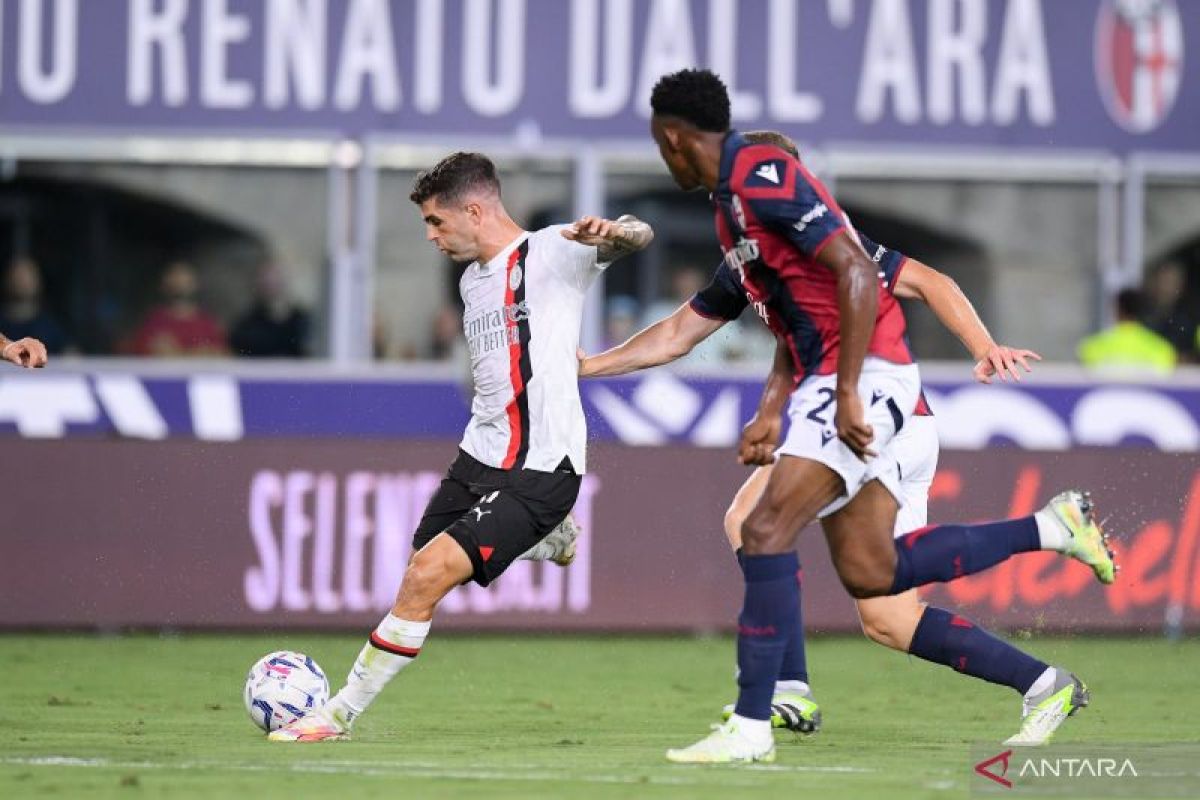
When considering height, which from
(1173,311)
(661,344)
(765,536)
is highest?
(661,344)

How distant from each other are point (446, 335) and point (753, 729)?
29.3ft

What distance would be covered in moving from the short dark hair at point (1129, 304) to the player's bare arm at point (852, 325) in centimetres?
818

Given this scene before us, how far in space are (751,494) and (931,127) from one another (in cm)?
992

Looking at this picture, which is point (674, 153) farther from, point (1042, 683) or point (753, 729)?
point (1042, 683)

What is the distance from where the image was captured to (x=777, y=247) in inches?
288

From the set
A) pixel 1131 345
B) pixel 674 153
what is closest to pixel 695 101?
pixel 674 153

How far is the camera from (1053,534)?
25.4 feet

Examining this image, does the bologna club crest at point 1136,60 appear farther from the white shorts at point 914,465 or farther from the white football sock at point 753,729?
the white football sock at point 753,729

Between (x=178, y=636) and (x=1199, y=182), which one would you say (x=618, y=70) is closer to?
(x=1199, y=182)

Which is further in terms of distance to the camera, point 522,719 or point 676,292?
point 676,292

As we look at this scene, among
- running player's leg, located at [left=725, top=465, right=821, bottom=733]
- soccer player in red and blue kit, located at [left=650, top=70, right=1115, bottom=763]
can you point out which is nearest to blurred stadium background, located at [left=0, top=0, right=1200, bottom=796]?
running player's leg, located at [left=725, top=465, right=821, bottom=733]

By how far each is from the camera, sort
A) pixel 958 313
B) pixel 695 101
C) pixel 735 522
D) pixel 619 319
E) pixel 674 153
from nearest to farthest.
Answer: pixel 695 101, pixel 674 153, pixel 958 313, pixel 735 522, pixel 619 319

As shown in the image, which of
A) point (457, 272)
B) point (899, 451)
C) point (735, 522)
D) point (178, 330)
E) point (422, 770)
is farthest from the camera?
point (457, 272)

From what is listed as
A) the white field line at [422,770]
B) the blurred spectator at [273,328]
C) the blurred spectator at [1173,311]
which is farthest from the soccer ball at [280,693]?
the blurred spectator at [1173,311]
